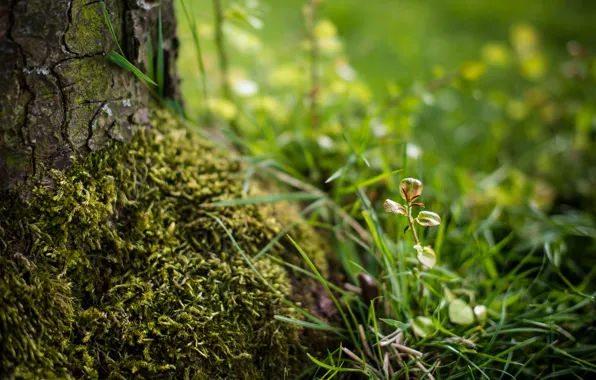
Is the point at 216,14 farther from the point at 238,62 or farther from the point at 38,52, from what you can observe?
the point at 238,62

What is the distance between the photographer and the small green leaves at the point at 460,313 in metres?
1.25

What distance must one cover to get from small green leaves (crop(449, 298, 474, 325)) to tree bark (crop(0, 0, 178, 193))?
105 centimetres

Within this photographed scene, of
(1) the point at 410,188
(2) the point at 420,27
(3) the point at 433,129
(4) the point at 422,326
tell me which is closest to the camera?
(1) the point at 410,188

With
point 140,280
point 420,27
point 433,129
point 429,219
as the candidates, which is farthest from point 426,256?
point 420,27

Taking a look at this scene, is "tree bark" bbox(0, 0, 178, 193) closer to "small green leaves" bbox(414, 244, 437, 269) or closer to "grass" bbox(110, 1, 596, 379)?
"grass" bbox(110, 1, 596, 379)

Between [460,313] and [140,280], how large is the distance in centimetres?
90

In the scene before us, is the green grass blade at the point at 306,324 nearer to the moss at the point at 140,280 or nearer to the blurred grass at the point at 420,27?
the moss at the point at 140,280

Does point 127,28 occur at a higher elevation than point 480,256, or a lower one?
higher

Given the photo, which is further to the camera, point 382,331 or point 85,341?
point 382,331

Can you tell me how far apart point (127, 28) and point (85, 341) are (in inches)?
30.2

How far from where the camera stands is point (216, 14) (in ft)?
5.14

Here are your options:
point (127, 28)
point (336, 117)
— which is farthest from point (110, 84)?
point (336, 117)

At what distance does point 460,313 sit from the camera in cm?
127

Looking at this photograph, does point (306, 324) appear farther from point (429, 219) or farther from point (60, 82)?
point (60, 82)
